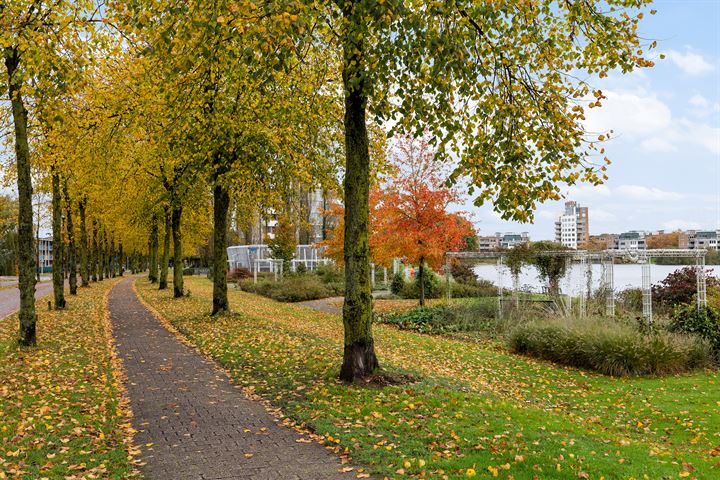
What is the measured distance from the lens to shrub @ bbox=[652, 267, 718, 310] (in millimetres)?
18594

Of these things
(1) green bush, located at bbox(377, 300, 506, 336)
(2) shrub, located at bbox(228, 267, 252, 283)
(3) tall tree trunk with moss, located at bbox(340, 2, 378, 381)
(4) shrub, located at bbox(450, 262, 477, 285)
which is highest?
(3) tall tree trunk with moss, located at bbox(340, 2, 378, 381)

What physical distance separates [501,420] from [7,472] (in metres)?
5.05

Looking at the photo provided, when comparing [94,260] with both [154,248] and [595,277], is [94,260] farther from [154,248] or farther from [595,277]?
[595,277]

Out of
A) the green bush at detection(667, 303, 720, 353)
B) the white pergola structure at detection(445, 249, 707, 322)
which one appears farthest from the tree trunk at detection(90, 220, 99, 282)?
the green bush at detection(667, 303, 720, 353)

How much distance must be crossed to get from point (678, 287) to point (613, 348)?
879cm

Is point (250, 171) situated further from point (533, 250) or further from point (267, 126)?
point (533, 250)

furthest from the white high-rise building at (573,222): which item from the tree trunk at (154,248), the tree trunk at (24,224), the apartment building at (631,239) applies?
the tree trunk at (24,224)

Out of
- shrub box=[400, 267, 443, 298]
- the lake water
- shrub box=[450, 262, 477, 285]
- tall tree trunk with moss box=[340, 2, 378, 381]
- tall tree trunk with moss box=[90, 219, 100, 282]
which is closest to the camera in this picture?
tall tree trunk with moss box=[340, 2, 378, 381]

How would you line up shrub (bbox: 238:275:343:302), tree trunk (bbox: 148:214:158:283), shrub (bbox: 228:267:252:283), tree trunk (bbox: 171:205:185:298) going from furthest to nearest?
1. shrub (bbox: 228:267:252:283)
2. tree trunk (bbox: 148:214:158:283)
3. shrub (bbox: 238:275:343:302)
4. tree trunk (bbox: 171:205:185:298)

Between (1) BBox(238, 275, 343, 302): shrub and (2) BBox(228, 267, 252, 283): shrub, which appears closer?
(1) BBox(238, 275, 343, 302): shrub

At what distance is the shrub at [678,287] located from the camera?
18594 mm

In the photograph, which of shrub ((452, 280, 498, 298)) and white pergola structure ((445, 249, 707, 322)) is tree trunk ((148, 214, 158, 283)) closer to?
shrub ((452, 280, 498, 298))

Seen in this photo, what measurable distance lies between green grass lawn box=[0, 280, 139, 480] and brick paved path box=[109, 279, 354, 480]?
0.30 m

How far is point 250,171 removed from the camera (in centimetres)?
1527
